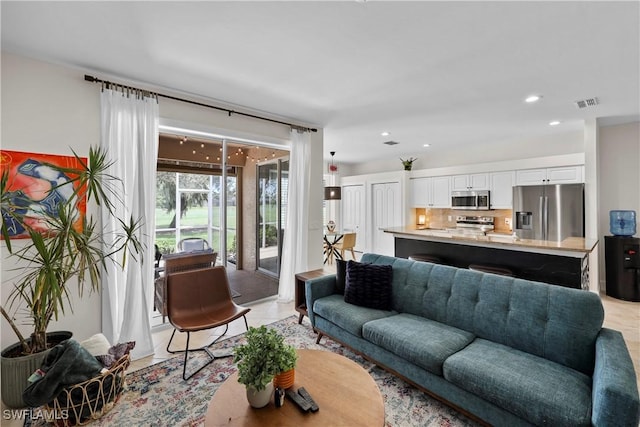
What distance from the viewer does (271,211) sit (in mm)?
4676

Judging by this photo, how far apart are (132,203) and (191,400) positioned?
1.87 meters

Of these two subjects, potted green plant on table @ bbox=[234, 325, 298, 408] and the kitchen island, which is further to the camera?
the kitchen island

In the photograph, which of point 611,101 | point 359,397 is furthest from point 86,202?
point 611,101

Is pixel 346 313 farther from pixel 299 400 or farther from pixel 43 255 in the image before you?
pixel 43 255

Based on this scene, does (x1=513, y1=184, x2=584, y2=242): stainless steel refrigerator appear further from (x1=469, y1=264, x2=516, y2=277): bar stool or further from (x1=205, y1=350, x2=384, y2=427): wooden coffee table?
(x1=205, y1=350, x2=384, y2=427): wooden coffee table

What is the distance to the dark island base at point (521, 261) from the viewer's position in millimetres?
3027

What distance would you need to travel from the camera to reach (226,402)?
4.95ft

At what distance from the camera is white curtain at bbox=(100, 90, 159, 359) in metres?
2.69

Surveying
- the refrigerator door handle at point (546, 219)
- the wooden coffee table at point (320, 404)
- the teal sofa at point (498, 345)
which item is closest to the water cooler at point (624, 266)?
the refrigerator door handle at point (546, 219)

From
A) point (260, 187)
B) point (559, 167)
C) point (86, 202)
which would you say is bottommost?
point (86, 202)

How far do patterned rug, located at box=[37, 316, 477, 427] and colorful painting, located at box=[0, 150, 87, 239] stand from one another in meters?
1.54

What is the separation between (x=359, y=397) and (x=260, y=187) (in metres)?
3.63

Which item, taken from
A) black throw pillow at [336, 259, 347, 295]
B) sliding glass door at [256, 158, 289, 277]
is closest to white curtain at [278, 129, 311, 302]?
sliding glass door at [256, 158, 289, 277]

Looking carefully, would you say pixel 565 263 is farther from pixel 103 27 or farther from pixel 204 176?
pixel 103 27
